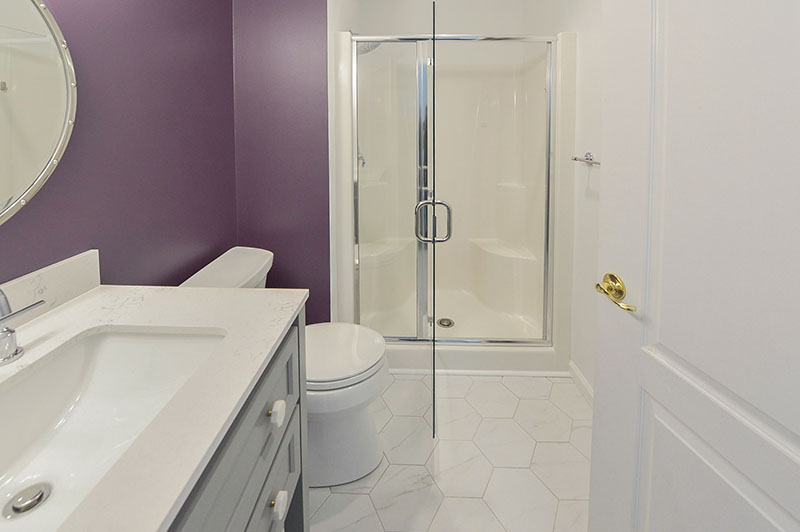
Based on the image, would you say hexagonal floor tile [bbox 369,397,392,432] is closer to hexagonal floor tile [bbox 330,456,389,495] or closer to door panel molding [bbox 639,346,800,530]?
hexagonal floor tile [bbox 330,456,389,495]

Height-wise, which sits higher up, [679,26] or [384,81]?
[384,81]

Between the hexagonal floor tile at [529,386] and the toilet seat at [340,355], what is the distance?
3.18ft

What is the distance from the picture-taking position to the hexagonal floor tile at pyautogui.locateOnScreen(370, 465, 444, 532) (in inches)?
71.5

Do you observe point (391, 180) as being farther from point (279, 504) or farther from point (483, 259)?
point (279, 504)

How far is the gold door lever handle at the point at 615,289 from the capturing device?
1193 millimetres

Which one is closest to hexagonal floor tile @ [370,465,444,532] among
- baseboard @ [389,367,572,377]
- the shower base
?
the shower base

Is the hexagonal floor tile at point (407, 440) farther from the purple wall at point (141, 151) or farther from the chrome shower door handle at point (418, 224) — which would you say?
the purple wall at point (141, 151)

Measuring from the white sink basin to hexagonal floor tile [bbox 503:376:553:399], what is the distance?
1.96 metres

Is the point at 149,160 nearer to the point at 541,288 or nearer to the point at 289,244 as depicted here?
the point at 289,244

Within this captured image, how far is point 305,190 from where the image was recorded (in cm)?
252

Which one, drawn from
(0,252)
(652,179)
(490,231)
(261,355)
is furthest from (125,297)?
(490,231)

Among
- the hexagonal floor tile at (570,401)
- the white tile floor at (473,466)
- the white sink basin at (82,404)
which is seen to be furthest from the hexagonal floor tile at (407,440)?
the white sink basin at (82,404)

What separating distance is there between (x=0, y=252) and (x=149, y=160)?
0.67 metres

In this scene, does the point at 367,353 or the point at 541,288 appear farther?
the point at 541,288
